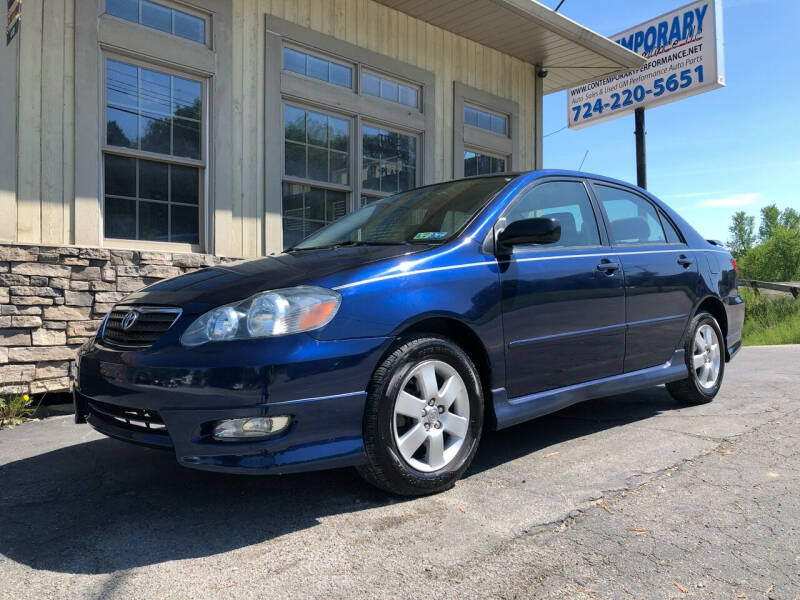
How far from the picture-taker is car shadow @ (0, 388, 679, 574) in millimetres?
2479

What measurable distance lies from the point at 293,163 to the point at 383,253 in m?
4.26

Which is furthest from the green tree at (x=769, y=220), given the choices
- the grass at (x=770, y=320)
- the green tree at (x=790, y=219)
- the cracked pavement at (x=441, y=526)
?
the cracked pavement at (x=441, y=526)

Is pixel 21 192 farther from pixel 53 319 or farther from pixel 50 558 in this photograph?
pixel 50 558

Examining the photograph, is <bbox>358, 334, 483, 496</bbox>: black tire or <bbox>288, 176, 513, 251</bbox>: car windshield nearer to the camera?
<bbox>358, 334, 483, 496</bbox>: black tire

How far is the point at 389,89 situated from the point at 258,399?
6.24m

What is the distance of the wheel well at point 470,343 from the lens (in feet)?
10.0

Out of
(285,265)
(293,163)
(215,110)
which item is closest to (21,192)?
(215,110)

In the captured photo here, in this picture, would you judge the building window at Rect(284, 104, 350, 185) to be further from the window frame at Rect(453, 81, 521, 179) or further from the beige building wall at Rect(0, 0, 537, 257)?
the window frame at Rect(453, 81, 521, 179)

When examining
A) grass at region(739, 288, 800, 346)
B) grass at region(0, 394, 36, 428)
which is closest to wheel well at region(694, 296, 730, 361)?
grass at region(0, 394, 36, 428)

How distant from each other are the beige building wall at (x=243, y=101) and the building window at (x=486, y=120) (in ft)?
0.96

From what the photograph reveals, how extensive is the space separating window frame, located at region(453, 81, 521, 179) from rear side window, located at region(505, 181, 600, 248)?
14.6ft

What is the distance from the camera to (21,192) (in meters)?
5.11

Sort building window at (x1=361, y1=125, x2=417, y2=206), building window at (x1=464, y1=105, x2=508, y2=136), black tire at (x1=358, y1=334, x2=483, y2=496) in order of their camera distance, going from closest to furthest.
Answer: black tire at (x1=358, y1=334, x2=483, y2=496), building window at (x1=361, y1=125, x2=417, y2=206), building window at (x1=464, y1=105, x2=508, y2=136)

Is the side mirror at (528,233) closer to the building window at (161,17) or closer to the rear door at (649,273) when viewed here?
the rear door at (649,273)
